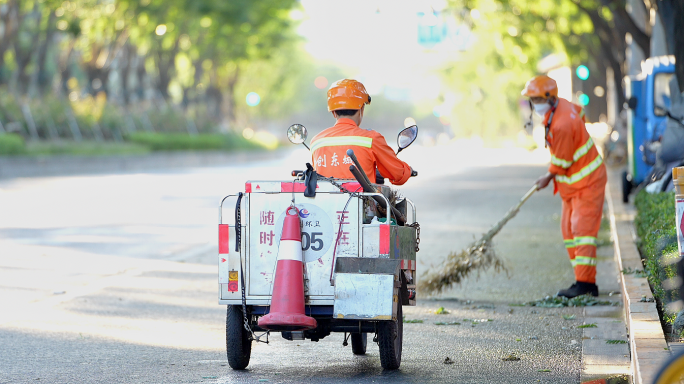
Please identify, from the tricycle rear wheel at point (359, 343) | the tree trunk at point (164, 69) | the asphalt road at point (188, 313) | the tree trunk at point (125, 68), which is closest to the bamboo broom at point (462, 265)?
the asphalt road at point (188, 313)

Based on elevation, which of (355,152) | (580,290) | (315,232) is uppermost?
(355,152)

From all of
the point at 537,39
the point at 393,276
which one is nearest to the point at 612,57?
the point at 537,39

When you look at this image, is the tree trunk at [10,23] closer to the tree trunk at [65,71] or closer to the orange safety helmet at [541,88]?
the tree trunk at [65,71]

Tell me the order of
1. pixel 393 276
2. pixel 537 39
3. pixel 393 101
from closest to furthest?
pixel 393 276 < pixel 537 39 < pixel 393 101

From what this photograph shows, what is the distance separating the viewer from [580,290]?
28.8 feet

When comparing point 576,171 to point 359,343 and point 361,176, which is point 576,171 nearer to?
point 359,343

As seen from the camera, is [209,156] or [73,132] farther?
[209,156]

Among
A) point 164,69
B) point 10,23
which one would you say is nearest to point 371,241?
point 10,23

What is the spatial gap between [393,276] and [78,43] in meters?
37.6

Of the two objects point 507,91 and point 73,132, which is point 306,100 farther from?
point 73,132

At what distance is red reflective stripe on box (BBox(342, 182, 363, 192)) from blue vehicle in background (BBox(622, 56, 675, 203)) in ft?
36.0

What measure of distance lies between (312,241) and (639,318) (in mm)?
2079

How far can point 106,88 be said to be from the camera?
4319 centimetres

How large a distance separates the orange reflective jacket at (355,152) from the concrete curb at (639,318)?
1659 millimetres
